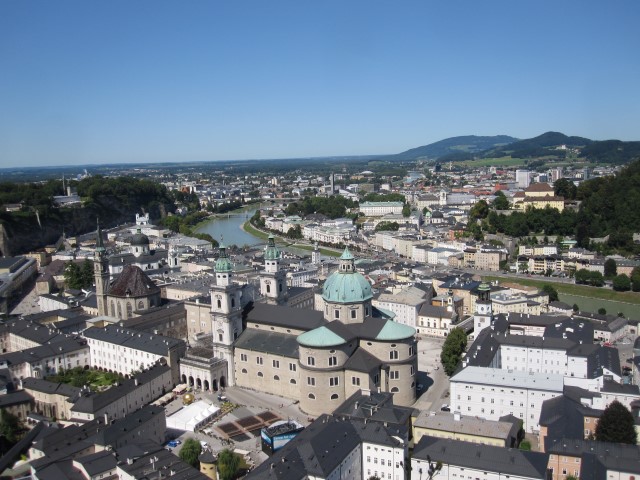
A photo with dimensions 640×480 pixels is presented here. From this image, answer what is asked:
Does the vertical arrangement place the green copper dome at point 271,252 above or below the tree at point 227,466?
above

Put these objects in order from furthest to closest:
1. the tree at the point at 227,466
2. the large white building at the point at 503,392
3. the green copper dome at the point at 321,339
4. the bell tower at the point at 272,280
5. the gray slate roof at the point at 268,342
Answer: the bell tower at the point at 272,280, the gray slate roof at the point at 268,342, the green copper dome at the point at 321,339, the large white building at the point at 503,392, the tree at the point at 227,466

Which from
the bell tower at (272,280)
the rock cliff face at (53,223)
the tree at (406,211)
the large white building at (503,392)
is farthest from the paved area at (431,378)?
the tree at (406,211)

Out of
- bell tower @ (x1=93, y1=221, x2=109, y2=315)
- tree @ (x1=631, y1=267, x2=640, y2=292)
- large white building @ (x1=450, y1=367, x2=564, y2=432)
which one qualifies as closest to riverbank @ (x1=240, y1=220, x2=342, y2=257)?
tree @ (x1=631, y1=267, x2=640, y2=292)

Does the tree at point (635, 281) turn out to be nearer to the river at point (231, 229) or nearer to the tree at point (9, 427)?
the tree at point (9, 427)

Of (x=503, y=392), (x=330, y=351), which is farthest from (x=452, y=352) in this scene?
(x=330, y=351)

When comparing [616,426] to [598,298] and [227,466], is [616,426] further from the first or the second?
[598,298]

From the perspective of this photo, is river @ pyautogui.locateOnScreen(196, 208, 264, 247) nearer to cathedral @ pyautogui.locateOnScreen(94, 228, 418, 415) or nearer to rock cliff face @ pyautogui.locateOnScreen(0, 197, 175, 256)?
rock cliff face @ pyautogui.locateOnScreen(0, 197, 175, 256)

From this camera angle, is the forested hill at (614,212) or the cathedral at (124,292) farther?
the forested hill at (614,212)

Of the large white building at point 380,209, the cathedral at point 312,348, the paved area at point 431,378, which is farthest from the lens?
the large white building at point 380,209
